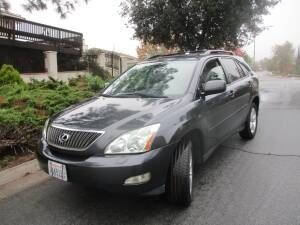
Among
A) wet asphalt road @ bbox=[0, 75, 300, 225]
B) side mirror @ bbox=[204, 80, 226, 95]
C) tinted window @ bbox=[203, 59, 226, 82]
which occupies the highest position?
tinted window @ bbox=[203, 59, 226, 82]

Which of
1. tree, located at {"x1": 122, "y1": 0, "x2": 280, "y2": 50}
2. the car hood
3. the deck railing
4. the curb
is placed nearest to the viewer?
the car hood

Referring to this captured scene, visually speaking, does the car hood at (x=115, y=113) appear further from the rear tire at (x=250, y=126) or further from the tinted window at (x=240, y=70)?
the rear tire at (x=250, y=126)

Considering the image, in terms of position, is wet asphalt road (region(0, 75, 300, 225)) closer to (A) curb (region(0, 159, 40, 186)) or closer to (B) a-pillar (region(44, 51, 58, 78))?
(A) curb (region(0, 159, 40, 186))

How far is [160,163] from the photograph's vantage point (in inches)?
118

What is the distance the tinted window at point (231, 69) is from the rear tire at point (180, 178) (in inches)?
84.6

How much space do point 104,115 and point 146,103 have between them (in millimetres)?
509

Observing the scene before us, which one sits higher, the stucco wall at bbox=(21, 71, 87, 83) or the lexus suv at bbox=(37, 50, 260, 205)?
the stucco wall at bbox=(21, 71, 87, 83)

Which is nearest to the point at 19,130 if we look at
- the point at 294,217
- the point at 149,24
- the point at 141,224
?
the point at 141,224

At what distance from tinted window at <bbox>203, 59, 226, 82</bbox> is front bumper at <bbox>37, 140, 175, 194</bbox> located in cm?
159

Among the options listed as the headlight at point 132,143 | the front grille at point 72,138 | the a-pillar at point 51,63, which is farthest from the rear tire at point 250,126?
the a-pillar at point 51,63

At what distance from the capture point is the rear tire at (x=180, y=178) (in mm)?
3191

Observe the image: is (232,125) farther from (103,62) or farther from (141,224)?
(103,62)

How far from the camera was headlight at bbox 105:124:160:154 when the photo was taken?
9.59ft

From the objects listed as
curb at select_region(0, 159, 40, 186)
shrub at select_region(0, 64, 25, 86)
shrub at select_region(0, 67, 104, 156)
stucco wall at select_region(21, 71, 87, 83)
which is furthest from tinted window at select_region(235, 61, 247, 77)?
stucco wall at select_region(21, 71, 87, 83)
